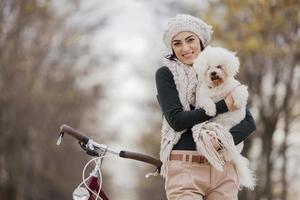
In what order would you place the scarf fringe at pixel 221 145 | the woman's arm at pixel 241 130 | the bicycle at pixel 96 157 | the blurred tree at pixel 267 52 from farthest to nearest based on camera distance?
the blurred tree at pixel 267 52 → the bicycle at pixel 96 157 → the woman's arm at pixel 241 130 → the scarf fringe at pixel 221 145

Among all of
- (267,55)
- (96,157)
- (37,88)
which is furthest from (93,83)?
(96,157)

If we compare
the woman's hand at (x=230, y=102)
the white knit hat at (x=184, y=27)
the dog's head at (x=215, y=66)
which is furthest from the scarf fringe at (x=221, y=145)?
the white knit hat at (x=184, y=27)

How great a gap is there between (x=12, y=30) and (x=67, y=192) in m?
26.2

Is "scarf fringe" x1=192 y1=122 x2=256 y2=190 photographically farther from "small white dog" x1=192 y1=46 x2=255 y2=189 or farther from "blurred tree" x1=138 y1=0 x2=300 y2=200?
"blurred tree" x1=138 y1=0 x2=300 y2=200

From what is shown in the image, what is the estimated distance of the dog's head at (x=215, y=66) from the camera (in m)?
3.92

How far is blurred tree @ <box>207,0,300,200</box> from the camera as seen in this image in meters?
12.9

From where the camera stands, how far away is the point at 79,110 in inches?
1352

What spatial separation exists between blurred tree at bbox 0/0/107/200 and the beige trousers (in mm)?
12824

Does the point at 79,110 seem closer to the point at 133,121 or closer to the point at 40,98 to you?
the point at 40,98

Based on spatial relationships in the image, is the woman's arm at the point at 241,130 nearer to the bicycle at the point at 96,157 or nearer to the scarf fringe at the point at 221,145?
the scarf fringe at the point at 221,145

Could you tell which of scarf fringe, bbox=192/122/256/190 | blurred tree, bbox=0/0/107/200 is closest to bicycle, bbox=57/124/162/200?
scarf fringe, bbox=192/122/256/190

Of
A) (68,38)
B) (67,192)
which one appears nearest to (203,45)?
(68,38)

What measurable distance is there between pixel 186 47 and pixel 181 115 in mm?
503

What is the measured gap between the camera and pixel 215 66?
393 centimetres
